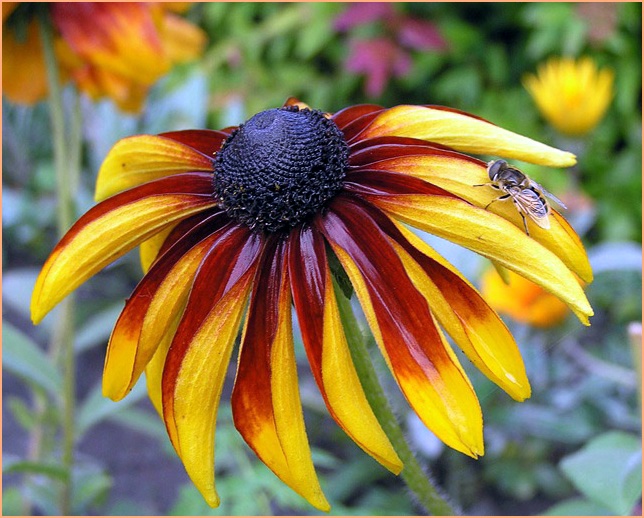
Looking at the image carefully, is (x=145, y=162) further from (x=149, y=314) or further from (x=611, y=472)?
(x=611, y=472)

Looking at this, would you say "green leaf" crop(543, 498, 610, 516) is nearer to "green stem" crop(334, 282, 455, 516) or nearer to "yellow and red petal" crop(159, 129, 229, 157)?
"green stem" crop(334, 282, 455, 516)

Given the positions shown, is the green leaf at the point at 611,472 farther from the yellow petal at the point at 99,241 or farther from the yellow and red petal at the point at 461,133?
the yellow petal at the point at 99,241

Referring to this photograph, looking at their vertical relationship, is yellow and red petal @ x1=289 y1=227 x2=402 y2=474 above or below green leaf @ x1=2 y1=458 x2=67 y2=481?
below

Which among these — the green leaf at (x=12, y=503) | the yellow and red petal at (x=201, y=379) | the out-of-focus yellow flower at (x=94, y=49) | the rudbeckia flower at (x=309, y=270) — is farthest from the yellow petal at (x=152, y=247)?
the green leaf at (x=12, y=503)

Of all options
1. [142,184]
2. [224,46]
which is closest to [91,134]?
[224,46]

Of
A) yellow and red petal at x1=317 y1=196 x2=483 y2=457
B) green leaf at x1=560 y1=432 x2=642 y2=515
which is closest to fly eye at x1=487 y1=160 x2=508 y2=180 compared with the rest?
yellow and red petal at x1=317 y1=196 x2=483 y2=457

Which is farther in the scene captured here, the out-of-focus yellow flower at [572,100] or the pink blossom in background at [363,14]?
the pink blossom in background at [363,14]
